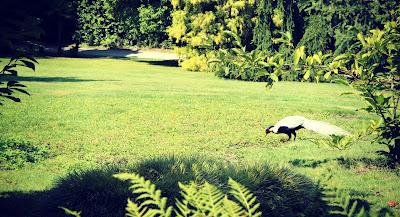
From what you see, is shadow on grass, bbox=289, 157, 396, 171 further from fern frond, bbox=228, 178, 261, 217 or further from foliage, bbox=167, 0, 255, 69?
foliage, bbox=167, 0, 255, 69

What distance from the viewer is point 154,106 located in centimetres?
1319

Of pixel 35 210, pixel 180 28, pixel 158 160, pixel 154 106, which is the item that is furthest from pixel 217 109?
pixel 180 28

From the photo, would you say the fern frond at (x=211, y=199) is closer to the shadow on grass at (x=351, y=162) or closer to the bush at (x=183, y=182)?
the bush at (x=183, y=182)

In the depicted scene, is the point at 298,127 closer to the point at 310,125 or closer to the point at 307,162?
the point at 310,125

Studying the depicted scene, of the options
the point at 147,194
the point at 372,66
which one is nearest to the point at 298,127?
the point at 372,66

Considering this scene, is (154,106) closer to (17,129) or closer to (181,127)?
(181,127)

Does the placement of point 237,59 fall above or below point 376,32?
below

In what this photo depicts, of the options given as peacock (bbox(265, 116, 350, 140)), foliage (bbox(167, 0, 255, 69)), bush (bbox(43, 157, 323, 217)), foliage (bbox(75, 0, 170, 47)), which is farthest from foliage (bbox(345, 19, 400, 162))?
foliage (bbox(75, 0, 170, 47))

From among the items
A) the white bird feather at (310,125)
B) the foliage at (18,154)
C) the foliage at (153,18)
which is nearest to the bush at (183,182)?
the foliage at (18,154)

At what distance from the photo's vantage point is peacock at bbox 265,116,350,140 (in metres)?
9.13

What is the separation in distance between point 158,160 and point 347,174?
149 inches

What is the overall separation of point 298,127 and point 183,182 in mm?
5729

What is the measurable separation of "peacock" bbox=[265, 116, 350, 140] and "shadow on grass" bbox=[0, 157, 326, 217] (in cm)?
372

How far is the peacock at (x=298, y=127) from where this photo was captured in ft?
30.0
